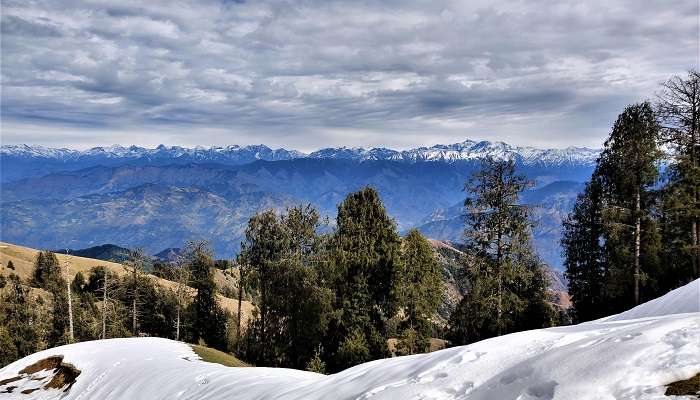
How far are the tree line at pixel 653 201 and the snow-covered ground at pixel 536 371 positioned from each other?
17.7 metres

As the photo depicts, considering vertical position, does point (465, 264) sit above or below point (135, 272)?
above

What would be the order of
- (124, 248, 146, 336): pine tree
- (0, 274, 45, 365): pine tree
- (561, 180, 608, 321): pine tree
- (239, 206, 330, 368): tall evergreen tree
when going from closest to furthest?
1. (239, 206, 330, 368): tall evergreen tree
2. (561, 180, 608, 321): pine tree
3. (124, 248, 146, 336): pine tree
4. (0, 274, 45, 365): pine tree

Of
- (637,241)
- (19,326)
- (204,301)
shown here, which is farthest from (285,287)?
(19,326)

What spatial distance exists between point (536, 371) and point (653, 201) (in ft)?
99.9

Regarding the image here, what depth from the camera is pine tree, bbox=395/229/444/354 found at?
41875mm

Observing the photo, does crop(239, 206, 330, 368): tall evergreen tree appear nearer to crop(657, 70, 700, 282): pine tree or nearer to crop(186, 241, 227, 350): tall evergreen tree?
crop(186, 241, 227, 350): tall evergreen tree

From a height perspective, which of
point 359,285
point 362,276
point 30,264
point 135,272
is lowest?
point 30,264

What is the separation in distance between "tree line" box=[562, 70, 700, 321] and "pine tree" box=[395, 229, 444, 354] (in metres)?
14.6

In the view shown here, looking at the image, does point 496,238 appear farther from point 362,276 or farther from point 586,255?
point 586,255

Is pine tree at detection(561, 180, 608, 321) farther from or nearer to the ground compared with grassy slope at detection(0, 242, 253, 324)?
farther from the ground

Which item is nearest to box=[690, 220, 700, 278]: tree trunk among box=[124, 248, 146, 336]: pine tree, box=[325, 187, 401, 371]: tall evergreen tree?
box=[325, 187, 401, 371]: tall evergreen tree

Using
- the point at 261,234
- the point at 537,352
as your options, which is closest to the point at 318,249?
the point at 261,234

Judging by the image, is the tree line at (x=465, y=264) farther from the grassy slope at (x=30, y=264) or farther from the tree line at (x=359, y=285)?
the grassy slope at (x=30, y=264)

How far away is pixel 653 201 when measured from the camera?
1292 inches
